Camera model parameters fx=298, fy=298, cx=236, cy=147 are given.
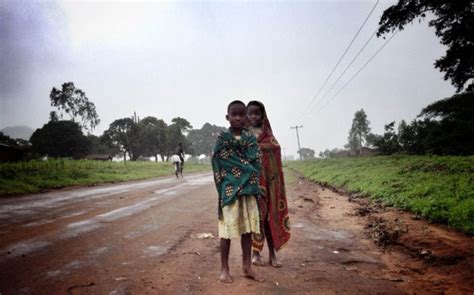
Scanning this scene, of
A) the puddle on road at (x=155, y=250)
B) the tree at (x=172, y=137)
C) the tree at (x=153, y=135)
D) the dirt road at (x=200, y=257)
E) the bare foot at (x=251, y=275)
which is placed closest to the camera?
the dirt road at (x=200, y=257)

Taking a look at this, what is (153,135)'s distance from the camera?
6569 centimetres

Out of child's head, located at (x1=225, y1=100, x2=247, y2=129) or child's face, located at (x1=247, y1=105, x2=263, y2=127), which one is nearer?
child's head, located at (x1=225, y1=100, x2=247, y2=129)

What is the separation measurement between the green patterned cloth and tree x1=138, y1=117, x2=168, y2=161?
213 feet

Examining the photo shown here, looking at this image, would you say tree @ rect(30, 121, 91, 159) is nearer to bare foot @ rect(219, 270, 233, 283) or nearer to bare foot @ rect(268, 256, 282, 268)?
bare foot @ rect(268, 256, 282, 268)

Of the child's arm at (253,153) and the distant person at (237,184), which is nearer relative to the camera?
the distant person at (237,184)

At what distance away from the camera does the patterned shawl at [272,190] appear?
3.80 meters

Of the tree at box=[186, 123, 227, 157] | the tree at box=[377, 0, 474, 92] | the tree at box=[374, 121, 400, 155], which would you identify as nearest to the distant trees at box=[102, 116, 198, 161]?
the tree at box=[186, 123, 227, 157]

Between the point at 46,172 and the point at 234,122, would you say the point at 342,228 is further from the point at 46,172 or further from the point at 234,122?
the point at 46,172

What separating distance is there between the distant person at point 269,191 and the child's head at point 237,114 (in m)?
0.49

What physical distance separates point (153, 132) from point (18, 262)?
64.2m

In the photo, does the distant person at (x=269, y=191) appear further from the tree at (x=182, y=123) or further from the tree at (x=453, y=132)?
the tree at (x=182, y=123)

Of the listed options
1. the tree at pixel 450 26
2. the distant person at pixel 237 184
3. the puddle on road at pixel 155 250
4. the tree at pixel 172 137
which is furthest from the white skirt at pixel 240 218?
the tree at pixel 172 137

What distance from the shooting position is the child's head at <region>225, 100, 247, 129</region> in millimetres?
3273

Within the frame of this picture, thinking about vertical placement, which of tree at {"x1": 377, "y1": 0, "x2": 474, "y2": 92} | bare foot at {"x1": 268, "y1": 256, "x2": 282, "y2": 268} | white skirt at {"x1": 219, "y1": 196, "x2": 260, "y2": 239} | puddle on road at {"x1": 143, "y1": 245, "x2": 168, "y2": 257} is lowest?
bare foot at {"x1": 268, "y1": 256, "x2": 282, "y2": 268}
